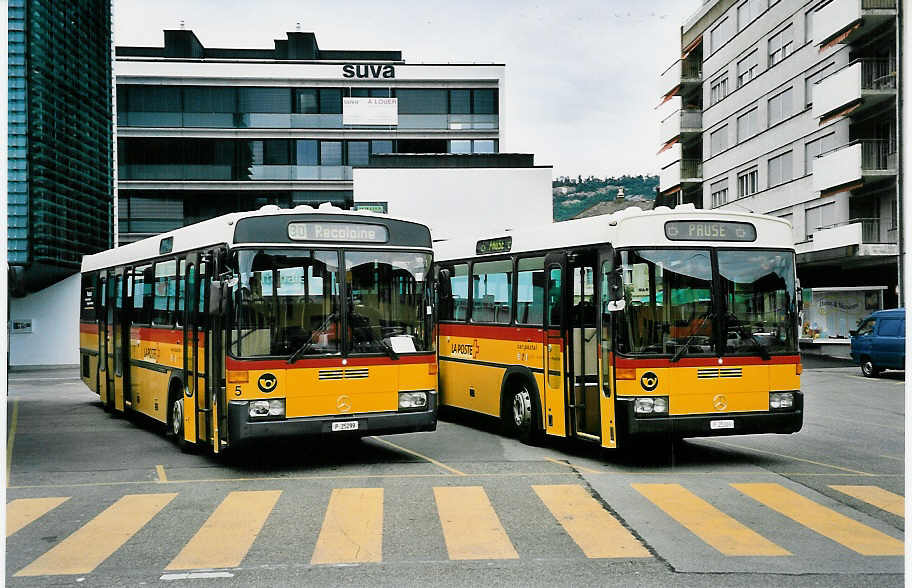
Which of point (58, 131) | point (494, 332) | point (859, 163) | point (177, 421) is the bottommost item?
point (177, 421)

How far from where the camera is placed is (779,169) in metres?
Result: 46.2

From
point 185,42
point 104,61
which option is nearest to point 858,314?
point 104,61

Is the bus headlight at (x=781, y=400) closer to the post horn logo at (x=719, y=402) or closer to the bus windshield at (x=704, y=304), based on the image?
the bus windshield at (x=704, y=304)

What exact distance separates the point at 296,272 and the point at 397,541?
420 cm

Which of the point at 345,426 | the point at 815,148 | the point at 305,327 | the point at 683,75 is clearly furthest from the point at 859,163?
the point at 305,327

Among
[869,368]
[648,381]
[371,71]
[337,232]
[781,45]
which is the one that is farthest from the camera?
[371,71]

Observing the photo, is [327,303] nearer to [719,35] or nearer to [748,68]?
[748,68]

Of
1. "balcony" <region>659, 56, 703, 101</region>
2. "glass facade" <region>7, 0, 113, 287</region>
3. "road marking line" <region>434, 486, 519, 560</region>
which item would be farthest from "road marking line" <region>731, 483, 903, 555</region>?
"balcony" <region>659, 56, 703, 101</region>

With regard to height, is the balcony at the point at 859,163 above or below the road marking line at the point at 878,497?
above

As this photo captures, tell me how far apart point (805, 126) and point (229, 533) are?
131 feet

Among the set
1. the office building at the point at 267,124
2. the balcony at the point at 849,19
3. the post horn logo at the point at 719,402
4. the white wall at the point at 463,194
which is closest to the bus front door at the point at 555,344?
the post horn logo at the point at 719,402

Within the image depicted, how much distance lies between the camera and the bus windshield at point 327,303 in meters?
11.0

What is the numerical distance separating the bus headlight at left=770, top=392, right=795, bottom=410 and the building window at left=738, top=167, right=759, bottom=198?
38.9m

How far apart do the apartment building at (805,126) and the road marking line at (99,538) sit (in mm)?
33933
